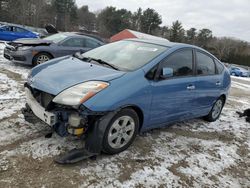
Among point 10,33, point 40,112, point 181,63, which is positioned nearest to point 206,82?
point 181,63

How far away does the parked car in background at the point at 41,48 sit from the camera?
8578 mm

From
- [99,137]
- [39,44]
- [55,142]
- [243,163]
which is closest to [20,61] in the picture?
[39,44]

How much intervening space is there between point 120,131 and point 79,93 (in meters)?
0.79

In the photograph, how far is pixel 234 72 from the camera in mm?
32219

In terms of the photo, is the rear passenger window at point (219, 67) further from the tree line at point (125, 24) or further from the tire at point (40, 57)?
the tree line at point (125, 24)

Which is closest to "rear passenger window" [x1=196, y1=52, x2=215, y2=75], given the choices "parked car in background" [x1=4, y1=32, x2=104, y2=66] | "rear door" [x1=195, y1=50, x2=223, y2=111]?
"rear door" [x1=195, y1=50, x2=223, y2=111]

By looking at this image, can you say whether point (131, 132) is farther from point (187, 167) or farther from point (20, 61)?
point (20, 61)

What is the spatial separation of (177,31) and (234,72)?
41660mm

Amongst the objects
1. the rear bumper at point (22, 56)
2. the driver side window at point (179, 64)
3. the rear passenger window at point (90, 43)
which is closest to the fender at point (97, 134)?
the driver side window at point (179, 64)

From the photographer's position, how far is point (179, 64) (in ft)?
14.8

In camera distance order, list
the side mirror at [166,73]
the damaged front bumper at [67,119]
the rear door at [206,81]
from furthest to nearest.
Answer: the rear door at [206,81] → the side mirror at [166,73] → the damaged front bumper at [67,119]

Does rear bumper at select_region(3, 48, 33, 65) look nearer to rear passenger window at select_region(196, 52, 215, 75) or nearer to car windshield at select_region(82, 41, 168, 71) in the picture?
car windshield at select_region(82, 41, 168, 71)

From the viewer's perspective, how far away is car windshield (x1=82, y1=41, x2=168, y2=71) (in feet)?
13.3

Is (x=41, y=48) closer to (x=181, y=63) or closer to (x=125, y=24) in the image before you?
(x=181, y=63)
